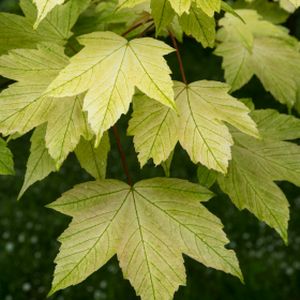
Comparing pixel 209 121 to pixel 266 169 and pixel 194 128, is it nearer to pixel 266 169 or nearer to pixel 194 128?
pixel 194 128

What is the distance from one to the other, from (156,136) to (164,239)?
7.3 inches

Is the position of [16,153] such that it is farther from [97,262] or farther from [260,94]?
[97,262]

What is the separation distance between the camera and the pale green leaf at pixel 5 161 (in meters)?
0.94

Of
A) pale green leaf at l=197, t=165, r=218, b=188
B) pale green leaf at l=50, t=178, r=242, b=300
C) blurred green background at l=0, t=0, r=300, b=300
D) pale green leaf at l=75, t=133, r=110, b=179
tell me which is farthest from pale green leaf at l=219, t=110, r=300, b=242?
blurred green background at l=0, t=0, r=300, b=300

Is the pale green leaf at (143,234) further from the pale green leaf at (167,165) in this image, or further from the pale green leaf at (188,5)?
the pale green leaf at (188,5)

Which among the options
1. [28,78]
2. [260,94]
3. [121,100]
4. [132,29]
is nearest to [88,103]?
[121,100]

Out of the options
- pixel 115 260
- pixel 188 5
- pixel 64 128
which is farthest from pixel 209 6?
pixel 115 260

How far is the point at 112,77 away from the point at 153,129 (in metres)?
0.12

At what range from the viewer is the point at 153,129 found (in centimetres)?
91

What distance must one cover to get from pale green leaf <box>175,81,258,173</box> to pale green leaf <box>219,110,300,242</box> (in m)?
0.18

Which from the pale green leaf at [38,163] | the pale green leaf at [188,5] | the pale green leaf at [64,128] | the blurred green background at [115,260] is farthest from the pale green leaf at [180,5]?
the blurred green background at [115,260]

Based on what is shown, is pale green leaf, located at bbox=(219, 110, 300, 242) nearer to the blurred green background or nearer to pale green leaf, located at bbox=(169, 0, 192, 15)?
pale green leaf, located at bbox=(169, 0, 192, 15)

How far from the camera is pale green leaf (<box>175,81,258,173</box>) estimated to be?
879 millimetres

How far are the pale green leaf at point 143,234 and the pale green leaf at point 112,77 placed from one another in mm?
236
